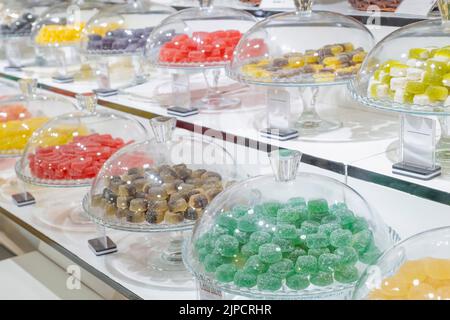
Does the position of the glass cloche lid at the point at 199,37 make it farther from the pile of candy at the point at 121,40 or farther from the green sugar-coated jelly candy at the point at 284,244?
the green sugar-coated jelly candy at the point at 284,244

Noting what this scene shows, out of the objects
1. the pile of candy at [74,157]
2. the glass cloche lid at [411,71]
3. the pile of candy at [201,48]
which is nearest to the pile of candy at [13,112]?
the pile of candy at [74,157]

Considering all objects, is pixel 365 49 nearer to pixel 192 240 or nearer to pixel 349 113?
pixel 349 113

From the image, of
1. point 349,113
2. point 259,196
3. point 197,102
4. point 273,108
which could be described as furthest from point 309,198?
point 197,102

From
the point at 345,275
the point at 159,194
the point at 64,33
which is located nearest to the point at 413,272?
the point at 345,275

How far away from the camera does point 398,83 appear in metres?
1.84

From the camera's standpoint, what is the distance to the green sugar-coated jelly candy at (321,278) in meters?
1.37

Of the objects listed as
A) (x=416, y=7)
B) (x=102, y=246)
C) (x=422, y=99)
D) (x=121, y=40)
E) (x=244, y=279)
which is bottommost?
(x=102, y=246)

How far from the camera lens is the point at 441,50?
1827 mm

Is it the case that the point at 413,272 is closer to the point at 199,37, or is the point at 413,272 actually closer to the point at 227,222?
the point at 227,222

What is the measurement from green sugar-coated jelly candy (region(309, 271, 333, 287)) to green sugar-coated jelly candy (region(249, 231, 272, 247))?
0.12 m

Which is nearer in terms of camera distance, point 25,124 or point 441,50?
point 441,50

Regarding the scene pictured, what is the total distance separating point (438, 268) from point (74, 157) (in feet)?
4.54

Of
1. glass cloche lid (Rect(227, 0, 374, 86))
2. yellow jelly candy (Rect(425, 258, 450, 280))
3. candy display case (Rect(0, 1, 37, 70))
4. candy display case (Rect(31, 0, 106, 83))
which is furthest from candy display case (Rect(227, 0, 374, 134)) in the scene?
candy display case (Rect(0, 1, 37, 70))

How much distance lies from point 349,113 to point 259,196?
45.0 inches
